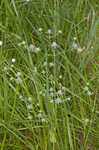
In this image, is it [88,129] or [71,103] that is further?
[71,103]

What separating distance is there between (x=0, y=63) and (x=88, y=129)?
63cm

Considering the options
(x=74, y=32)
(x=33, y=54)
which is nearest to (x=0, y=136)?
(x=33, y=54)

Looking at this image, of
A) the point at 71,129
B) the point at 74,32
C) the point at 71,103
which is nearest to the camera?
the point at 71,129

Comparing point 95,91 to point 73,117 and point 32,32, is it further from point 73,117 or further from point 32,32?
point 32,32

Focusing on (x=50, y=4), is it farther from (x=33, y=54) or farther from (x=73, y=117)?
(x=73, y=117)

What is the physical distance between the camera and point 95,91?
1.60 metres

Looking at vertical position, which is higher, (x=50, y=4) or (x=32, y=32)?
(x=50, y=4)

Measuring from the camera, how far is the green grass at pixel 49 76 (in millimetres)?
1371

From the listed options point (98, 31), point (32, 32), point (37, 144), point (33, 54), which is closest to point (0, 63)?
point (33, 54)

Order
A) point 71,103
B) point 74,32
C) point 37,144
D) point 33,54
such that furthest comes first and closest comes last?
point 74,32 → point 33,54 → point 71,103 → point 37,144

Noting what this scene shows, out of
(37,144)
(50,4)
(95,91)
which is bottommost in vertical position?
(37,144)

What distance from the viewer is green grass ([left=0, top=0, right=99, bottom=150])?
137cm

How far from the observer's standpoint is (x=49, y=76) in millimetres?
1479

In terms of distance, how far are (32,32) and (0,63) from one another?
0.39 meters
